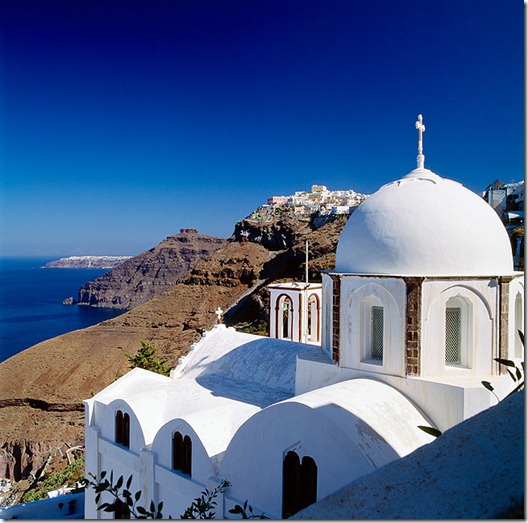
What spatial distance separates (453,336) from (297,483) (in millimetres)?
3010

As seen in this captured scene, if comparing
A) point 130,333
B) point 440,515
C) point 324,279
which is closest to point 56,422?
point 130,333

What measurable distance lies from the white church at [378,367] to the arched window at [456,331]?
0.01 meters

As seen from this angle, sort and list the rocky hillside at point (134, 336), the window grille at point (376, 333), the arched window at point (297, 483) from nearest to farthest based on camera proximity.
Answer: the arched window at point (297, 483)
the window grille at point (376, 333)
the rocky hillside at point (134, 336)

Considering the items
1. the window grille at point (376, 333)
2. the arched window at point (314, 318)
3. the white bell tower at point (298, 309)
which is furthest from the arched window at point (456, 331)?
the arched window at point (314, 318)

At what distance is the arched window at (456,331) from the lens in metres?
6.49

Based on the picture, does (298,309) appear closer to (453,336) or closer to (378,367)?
(378,367)

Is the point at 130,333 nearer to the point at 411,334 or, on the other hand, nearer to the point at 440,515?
the point at 411,334

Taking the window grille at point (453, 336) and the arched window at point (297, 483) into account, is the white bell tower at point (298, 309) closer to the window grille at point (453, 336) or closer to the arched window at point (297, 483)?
the window grille at point (453, 336)

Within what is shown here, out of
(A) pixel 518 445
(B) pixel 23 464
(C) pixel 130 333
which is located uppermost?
(A) pixel 518 445

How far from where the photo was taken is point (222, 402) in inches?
327

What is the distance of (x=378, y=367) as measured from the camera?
258 inches

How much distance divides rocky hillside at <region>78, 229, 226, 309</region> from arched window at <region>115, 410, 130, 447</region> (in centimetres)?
8752

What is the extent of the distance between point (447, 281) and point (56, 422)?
31.1m

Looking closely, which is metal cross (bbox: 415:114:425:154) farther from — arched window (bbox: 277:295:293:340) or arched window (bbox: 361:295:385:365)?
arched window (bbox: 277:295:293:340)
